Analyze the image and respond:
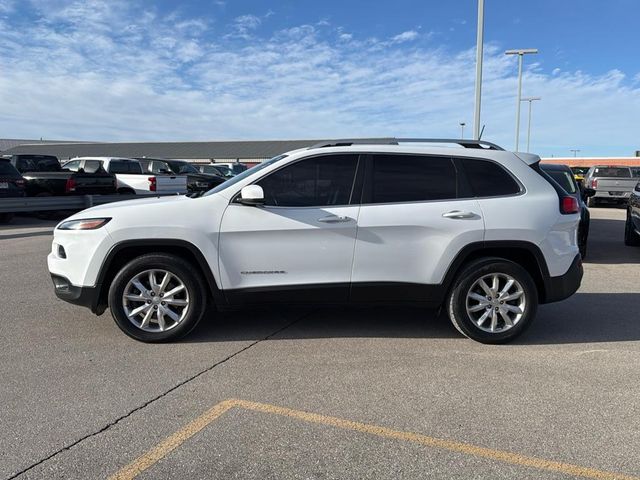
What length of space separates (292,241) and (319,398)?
1.47 metres

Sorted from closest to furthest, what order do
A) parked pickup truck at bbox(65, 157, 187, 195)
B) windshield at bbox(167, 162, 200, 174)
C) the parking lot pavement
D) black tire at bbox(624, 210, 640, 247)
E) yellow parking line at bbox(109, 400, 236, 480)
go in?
1. yellow parking line at bbox(109, 400, 236, 480)
2. the parking lot pavement
3. black tire at bbox(624, 210, 640, 247)
4. parked pickup truck at bbox(65, 157, 187, 195)
5. windshield at bbox(167, 162, 200, 174)

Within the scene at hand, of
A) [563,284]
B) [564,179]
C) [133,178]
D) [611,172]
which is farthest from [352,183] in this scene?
[611,172]

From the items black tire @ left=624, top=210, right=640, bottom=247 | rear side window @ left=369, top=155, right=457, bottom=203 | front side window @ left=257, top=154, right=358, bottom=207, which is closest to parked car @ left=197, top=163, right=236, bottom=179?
black tire @ left=624, top=210, right=640, bottom=247

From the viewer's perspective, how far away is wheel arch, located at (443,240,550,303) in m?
4.69

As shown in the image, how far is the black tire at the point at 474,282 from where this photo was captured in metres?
4.72

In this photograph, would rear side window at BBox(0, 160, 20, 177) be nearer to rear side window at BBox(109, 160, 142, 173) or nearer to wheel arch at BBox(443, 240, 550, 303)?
rear side window at BBox(109, 160, 142, 173)

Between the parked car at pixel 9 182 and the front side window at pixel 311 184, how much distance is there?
11.6 meters

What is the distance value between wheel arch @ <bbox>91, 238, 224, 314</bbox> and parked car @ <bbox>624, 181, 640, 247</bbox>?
893 centimetres

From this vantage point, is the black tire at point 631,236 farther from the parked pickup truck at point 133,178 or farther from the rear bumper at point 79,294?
the parked pickup truck at point 133,178

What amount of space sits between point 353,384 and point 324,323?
1509 millimetres

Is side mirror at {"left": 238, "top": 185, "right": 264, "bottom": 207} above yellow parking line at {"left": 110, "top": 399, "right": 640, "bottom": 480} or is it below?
above

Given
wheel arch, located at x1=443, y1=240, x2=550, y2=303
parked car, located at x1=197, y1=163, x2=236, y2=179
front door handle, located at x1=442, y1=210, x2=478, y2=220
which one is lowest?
wheel arch, located at x1=443, y1=240, x2=550, y2=303

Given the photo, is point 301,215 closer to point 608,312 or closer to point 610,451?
point 610,451

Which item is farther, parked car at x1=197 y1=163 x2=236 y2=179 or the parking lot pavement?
parked car at x1=197 y1=163 x2=236 y2=179
